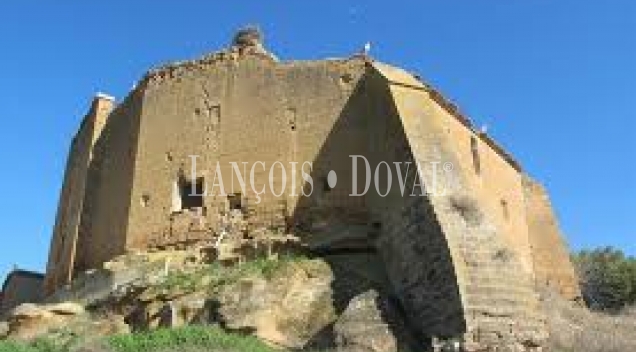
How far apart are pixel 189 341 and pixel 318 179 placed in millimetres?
A: 4727

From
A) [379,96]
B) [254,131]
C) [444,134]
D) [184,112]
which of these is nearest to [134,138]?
[184,112]

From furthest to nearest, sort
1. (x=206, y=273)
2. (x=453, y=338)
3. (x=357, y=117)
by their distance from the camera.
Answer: (x=357, y=117)
(x=206, y=273)
(x=453, y=338)

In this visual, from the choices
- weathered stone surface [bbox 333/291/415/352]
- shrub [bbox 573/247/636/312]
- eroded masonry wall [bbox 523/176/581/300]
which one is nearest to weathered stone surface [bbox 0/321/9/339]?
weathered stone surface [bbox 333/291/415/352]

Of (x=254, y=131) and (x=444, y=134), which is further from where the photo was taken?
(x=254, y=131)

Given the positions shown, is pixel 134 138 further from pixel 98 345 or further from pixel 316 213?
pixel 98 345

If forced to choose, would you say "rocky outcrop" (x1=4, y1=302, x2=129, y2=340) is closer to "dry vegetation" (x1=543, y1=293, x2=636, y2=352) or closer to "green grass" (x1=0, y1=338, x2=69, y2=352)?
"green grass" (x1=0, y1=338, x2=69, y2=352)

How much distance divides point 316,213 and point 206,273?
7.69 feet

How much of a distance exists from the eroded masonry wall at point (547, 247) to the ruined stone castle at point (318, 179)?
2.79ft

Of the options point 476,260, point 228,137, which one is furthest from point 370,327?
point 228,137

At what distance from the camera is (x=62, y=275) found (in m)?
21.1

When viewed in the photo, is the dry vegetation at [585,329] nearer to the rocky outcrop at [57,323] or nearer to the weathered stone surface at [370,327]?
the weathered stone surface at [370,327]

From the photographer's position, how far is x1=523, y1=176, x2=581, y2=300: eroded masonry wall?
→ 2291cm

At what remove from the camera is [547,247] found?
23.7 metres

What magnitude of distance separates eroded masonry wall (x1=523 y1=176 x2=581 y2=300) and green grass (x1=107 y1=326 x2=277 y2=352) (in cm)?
981
